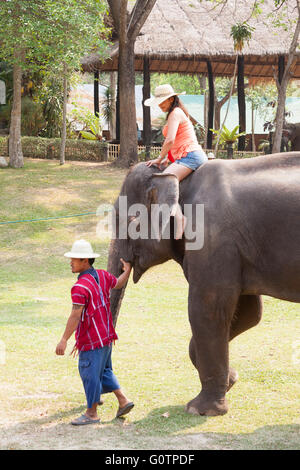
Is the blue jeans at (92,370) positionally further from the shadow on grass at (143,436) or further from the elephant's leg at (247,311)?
the elephant's leg at (247,311)

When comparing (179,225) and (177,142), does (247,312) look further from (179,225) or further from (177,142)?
(177,142)

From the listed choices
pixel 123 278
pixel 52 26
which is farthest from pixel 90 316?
pixel 52 26

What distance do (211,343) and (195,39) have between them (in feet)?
70.4

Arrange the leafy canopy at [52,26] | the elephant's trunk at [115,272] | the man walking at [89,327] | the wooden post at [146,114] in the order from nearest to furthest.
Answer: the man walking at [89,327]
the elephant's trunk at [115,272]
the leafy canopy at [52,26]
the wooden post at [146,114]

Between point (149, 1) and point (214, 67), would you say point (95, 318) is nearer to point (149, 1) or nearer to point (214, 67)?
point (149, 1)

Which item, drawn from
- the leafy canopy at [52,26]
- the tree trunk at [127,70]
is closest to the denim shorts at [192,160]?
the leafy canopy at [52,26]

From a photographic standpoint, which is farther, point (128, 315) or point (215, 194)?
point (128, 315)

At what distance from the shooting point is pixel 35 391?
19.6 ft

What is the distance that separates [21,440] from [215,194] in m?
2.27

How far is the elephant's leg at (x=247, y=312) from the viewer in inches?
238

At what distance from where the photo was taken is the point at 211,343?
5.36 meters

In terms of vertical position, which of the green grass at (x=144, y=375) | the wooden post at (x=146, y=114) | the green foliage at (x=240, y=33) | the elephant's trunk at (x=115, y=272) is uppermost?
the green foliage at (x=240, y=33)

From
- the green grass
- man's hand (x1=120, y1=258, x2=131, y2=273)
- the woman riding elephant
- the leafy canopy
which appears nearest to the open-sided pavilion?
the leafy canopy
